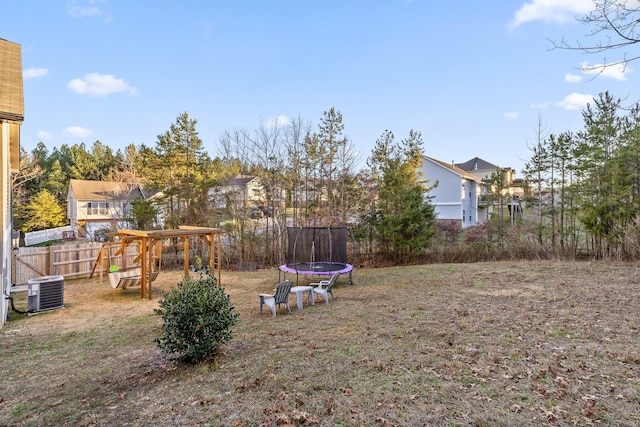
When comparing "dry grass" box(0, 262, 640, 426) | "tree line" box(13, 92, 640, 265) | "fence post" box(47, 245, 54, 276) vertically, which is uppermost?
"tree line" box(13, 92, 640, 265)

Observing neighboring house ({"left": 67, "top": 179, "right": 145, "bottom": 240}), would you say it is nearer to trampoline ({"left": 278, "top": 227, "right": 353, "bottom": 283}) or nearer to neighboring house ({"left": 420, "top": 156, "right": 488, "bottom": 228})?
trampoline ({"left": 278, "top": 227, "right": 353, "bottom": 283})

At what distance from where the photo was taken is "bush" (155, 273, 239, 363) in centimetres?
379

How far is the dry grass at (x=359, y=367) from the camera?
9.07 feet

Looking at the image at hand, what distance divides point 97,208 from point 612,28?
118 feet

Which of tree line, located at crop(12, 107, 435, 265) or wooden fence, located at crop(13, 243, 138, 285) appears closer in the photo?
wooden fence, located at crop(13, 243, 138, 285)

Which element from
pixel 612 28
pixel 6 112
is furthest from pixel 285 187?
pixel 612 28

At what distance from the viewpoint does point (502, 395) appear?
294 centimetres

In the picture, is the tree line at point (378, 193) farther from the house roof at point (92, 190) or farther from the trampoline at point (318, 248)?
the house roof at point (92, 190)

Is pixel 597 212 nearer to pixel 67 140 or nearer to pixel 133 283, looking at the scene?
pixel 133 283

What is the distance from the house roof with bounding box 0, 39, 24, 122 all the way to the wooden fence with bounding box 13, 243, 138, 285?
226 inches

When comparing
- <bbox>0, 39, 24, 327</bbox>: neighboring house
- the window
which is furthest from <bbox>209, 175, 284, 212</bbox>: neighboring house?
the window

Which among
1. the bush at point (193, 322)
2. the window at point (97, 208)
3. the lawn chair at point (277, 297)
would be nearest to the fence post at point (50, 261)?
the lawn chair at point (277, 297)

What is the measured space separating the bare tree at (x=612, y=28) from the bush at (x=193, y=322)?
15.1 ft

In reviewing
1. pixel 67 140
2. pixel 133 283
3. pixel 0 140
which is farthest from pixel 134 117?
pixel 67 140
